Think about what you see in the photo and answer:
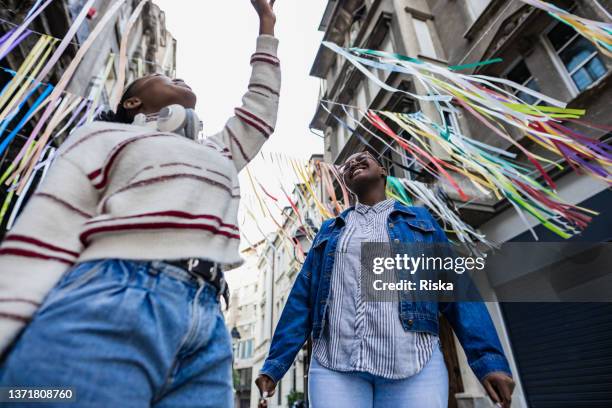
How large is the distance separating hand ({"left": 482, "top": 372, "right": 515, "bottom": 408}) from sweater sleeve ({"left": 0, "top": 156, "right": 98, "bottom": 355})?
5.30ft

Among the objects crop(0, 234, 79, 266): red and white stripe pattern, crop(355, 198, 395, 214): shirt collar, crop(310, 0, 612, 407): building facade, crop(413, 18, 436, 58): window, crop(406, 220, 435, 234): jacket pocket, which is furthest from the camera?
crop(413, 18, 436, 58): window

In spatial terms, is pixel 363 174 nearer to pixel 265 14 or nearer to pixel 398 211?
pixel 398 211

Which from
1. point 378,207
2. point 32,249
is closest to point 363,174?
point 378,207

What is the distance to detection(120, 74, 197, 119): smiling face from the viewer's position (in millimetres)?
1287

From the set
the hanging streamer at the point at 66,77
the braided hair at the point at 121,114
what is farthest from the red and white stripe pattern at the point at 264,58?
the hanging streamer at the point at 66,77

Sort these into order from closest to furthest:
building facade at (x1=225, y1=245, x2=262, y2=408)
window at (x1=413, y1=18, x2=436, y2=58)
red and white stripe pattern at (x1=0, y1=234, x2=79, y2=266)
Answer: red and white stripe pattern at (x1=0, y1=234, x2=79, y2=266)
window at (x1=413, y1=18, x2=436, y2=58)
building facade at (x1=225, y1=245, x2=262, y2=408)

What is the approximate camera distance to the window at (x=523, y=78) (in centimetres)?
570

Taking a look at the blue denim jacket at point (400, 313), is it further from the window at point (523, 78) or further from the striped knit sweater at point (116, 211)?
the window at point (523, 78)

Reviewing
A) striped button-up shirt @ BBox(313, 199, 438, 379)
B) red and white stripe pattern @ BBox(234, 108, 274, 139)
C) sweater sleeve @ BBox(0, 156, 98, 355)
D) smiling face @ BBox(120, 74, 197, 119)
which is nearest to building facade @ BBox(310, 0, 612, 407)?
striped button-up shirt @ BBox(313, 199, 438, 379)

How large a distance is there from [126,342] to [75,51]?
789 centimetres

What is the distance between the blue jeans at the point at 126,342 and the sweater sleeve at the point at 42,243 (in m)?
0.02

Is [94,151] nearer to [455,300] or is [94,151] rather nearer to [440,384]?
[440,384]

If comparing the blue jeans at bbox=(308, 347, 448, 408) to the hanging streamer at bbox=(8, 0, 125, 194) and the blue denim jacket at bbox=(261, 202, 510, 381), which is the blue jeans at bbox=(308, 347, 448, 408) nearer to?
the blue denim jacket at bbox=(261, 202, 510, 381)

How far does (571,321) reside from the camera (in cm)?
428
